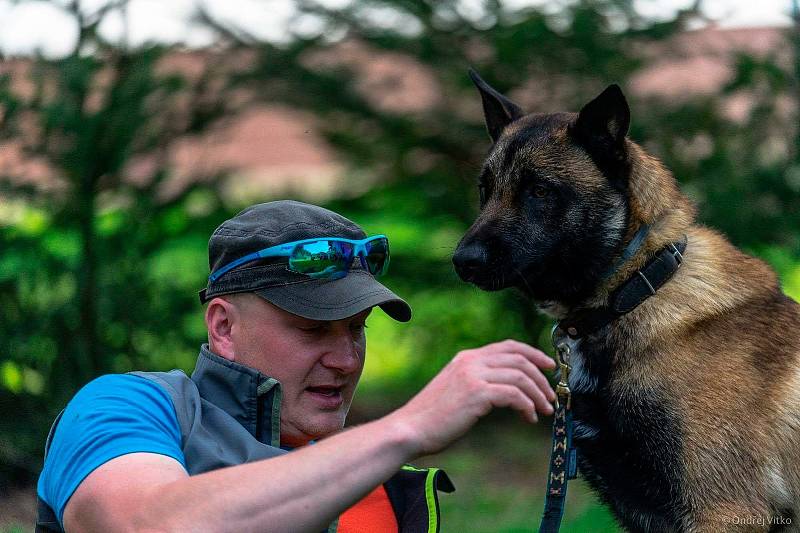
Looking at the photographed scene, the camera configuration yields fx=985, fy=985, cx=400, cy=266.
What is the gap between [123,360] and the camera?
6.05 m

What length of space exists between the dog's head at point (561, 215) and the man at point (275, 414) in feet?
1.74

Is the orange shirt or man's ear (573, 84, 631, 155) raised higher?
man's ear (573, 84, 631, 155)

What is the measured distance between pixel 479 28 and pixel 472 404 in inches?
208

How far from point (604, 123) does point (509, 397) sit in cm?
171

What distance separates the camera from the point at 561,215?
3197 millimetres

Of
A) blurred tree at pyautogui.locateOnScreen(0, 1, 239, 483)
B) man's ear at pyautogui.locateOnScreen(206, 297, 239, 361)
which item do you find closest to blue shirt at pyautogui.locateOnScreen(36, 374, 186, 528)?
man's ear at pyautogui.locateOnScreen(206, 297, 239, 361)

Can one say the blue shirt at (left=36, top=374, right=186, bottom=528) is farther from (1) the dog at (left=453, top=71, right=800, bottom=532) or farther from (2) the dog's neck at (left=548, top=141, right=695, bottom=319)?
(2) the dog's neck at (left=548, top=141, right=695, bottom=319)

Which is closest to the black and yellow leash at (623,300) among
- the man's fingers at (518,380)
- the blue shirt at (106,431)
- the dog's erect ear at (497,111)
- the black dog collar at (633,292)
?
the black dog collar at (633,292)

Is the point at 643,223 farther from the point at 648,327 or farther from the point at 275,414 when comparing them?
the point at 275,414

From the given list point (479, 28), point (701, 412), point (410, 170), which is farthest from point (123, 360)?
point (701, 412)

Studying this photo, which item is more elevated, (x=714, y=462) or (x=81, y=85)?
(x=714, y=462)

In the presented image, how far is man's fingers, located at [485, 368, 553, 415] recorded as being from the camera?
175 centimetres

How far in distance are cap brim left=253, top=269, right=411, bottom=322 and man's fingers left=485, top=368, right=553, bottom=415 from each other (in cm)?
71

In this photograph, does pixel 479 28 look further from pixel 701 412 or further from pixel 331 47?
pixel 701 412
